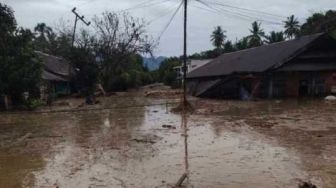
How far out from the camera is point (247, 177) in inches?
419

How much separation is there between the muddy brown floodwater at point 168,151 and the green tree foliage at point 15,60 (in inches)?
239

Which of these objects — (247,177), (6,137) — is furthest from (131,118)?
(247,177)

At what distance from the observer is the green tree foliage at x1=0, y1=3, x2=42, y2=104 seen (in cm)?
2927

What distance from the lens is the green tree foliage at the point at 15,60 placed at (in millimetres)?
29266

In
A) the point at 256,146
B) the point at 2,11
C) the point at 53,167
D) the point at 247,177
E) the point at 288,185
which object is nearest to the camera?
the point at 288,185

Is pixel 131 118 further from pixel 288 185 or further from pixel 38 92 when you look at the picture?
pixel 288 185

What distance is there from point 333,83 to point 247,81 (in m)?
6.61

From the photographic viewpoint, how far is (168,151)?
1417cm

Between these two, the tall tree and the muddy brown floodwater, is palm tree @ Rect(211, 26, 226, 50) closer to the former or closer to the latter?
the tall tree

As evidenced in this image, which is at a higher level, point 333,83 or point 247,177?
point 333,83

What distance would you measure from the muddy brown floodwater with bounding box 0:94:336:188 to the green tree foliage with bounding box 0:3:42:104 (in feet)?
19.9

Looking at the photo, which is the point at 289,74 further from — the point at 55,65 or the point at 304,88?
the point at 55,65

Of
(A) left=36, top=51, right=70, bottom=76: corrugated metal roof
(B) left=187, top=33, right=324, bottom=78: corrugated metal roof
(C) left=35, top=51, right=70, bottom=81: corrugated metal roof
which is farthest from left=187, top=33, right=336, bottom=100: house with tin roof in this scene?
(A) left=36, top=51, right=70, bottom=76: corrugated metal roof

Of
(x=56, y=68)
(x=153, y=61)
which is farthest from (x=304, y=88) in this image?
(x=56, y=68)
